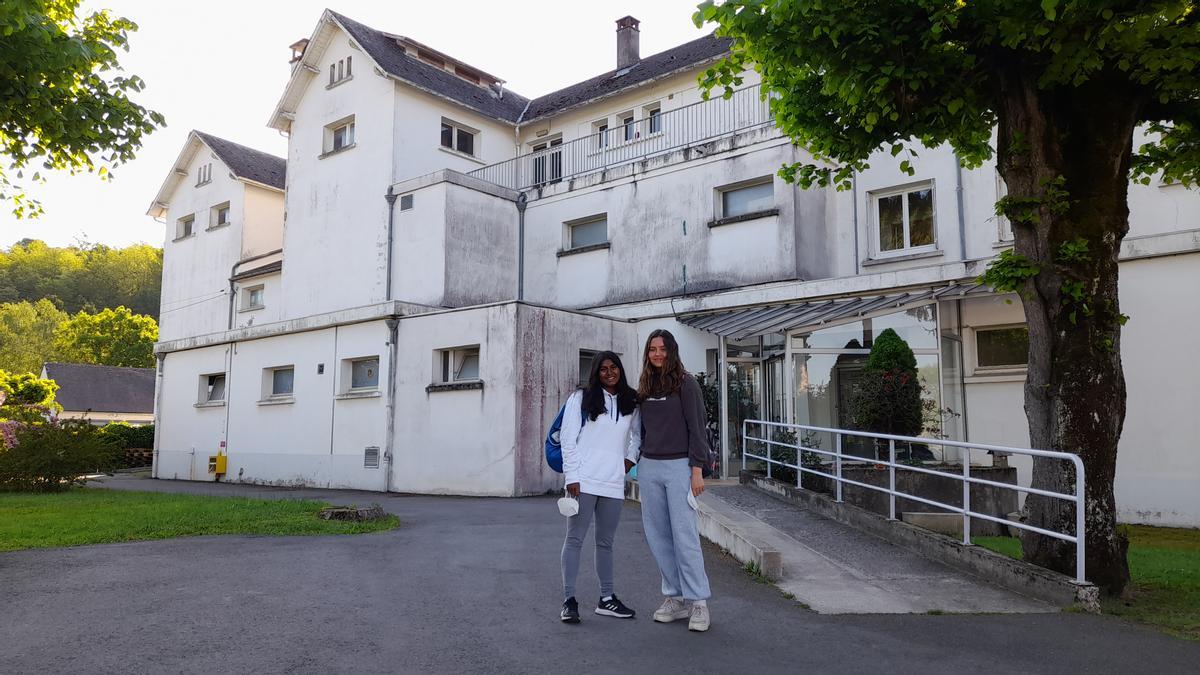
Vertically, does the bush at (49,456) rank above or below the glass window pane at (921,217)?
below

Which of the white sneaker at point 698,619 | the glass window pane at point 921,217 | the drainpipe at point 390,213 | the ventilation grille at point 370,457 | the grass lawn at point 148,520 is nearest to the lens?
the white sneaker at point 698,619

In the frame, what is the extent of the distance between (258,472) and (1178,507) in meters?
18.5

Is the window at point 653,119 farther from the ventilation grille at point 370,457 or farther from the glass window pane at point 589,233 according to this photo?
the ventilation grille at point 370,457

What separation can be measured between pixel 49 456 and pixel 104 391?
42.3m

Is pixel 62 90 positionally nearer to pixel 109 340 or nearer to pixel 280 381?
pixel 280 381

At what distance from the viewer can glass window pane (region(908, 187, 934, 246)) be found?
15.8 m

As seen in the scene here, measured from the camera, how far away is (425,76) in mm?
22469

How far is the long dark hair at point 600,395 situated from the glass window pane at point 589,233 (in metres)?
13.7

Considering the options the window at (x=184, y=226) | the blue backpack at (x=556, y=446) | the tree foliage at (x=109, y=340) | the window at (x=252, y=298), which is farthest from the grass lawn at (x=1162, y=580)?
the tree foliage at (x=109, y=340)

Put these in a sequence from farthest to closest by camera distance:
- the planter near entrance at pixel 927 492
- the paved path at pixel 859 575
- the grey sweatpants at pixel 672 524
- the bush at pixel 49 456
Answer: the bush at pixel 49 456 → the planter near entrance at pixel 927 492 → the paved path at pixel 859 575 → the grey sweatpants at pixel 672 524

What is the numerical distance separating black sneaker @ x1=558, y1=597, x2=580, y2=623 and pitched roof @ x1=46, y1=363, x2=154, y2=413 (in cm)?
5413

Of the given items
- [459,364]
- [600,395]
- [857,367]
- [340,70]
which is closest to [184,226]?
[340,70]

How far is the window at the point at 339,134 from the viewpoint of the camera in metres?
22.5

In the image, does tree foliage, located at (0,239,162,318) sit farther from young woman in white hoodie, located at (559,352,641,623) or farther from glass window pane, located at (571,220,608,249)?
young woman in white hoodie, located at (559,352,641,623)
